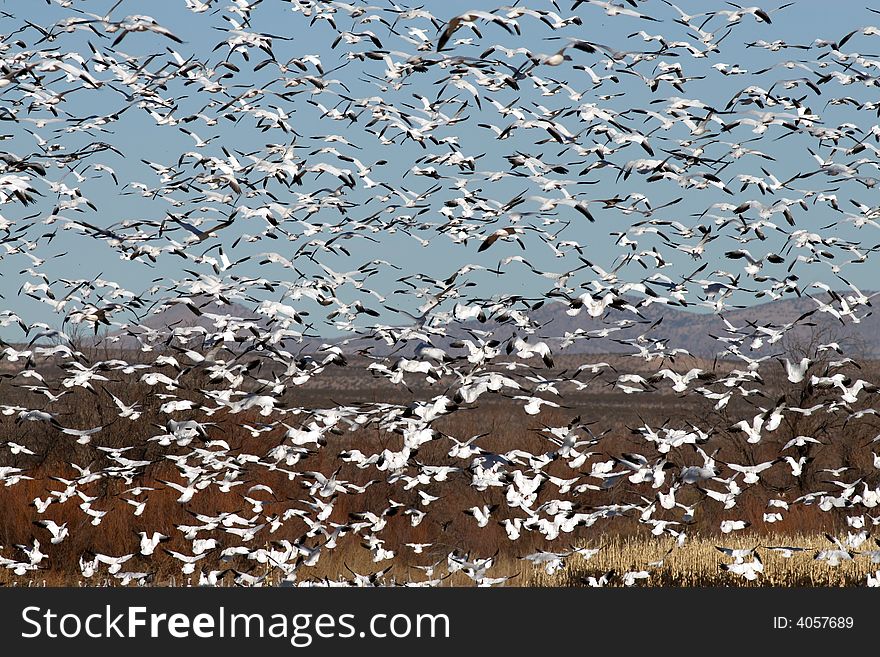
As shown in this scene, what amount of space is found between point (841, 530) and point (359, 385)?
4326 inches

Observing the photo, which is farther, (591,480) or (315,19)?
(591,480)

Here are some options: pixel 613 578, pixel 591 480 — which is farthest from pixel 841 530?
pixel 613 578

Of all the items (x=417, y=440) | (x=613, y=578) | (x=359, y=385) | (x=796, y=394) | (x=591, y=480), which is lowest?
Answer: (x=613, y=578)

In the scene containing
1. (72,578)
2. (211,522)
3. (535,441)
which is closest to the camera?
(211,522)

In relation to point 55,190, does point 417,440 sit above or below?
below

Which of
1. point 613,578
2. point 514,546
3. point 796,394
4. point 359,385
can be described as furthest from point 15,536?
point 359,385

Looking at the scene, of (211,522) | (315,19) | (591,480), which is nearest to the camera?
Result: (211,522)

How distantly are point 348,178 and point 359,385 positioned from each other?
118 metres

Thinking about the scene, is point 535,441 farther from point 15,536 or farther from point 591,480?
point 15,536

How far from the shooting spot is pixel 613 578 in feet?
60.8

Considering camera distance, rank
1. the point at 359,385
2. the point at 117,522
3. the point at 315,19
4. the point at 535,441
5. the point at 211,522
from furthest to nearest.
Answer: the point at 359,385 → the point at 535,441 → the point at 117,522 → the point at 315,19 → the point at 211,522

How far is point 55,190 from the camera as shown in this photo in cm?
1875

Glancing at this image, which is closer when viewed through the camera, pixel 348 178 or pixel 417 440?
pixel 417 440

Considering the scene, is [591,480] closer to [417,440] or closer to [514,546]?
[514,546]
